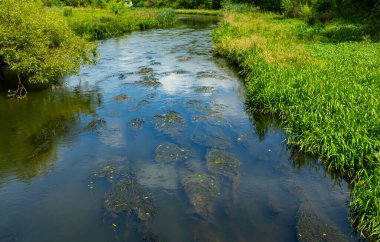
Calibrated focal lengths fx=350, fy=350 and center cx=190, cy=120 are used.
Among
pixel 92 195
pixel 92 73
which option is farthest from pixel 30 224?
pixel 92 73

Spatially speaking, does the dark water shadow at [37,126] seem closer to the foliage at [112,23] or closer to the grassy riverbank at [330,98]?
the grassy riverbank at [330,98]

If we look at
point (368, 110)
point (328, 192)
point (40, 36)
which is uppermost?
point (40, 36)

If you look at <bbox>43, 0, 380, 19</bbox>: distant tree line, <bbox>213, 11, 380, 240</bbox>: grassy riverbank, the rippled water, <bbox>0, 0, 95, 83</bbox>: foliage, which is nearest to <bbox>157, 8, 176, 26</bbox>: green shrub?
<bbox>43, 0, 380, 19</bbox>: distant tree line

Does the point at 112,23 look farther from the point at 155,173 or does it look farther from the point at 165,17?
the point at 155,173

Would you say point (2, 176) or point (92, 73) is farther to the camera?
point (92, 73)

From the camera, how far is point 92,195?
13359 mm

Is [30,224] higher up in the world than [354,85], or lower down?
lower down

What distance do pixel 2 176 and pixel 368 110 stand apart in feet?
53.8

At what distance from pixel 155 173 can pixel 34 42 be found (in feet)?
47.5

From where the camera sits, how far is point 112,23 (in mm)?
58062

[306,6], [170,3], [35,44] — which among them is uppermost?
[170,3]

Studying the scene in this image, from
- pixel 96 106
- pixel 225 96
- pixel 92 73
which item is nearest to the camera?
pixel 96 106

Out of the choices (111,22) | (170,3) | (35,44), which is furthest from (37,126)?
(170,3)

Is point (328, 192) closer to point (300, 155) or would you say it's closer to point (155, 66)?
point (300, 155)
